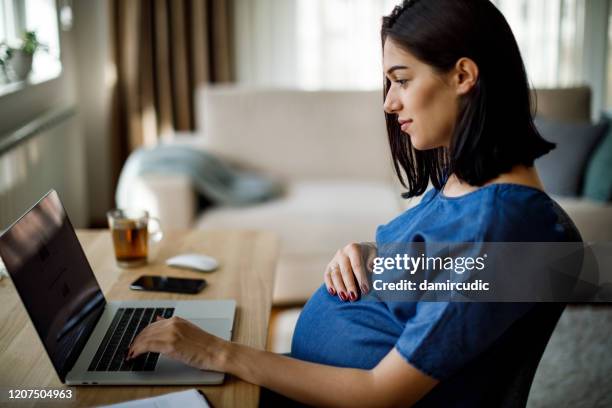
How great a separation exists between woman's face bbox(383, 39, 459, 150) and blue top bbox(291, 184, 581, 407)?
9 centimetres

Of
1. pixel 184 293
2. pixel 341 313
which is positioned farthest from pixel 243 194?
pixel 341 313

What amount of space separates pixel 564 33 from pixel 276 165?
1.82 m

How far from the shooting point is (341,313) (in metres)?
1.05

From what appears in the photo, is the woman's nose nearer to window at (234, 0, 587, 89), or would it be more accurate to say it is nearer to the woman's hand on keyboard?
the woman's hand on keyboard

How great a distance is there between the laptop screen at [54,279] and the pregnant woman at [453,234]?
0.33 feet

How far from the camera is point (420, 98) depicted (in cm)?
96

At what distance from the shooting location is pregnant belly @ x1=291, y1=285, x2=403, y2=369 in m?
0.97

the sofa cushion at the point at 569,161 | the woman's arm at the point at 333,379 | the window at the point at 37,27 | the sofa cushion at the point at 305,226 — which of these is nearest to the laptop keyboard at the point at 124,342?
the woman's arm at the point at 333,379

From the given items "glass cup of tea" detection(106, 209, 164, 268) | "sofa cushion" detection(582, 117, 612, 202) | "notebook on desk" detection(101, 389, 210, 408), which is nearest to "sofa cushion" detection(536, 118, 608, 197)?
"sofa cushion" detection(582, 117, 612, 202)

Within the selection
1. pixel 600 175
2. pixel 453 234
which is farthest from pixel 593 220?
pixel 453 234

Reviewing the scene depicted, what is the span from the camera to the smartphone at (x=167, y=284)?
1258 millimetres

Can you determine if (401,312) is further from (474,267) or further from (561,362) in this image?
(561,362)

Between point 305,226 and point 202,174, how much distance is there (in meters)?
0.47

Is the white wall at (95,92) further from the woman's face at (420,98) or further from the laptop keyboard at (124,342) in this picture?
the woman's face at (420,98)
